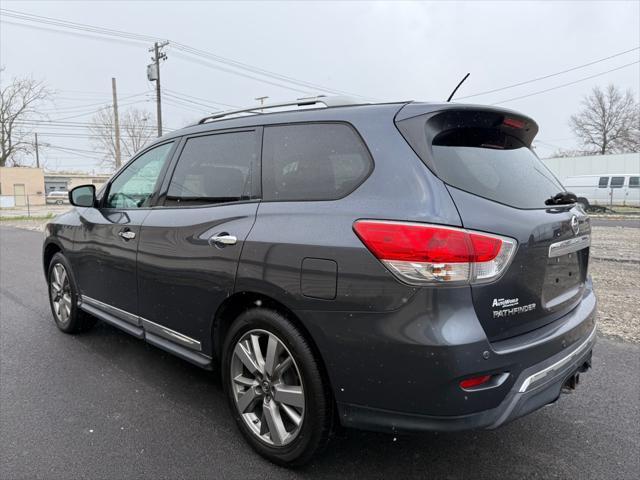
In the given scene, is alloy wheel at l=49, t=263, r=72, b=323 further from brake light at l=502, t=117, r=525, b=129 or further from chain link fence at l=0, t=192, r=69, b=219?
chain link fence at l=0, t=192, r=69, b=219

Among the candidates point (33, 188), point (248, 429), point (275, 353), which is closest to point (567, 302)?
point (275, 353)

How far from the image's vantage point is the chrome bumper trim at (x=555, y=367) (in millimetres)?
1947

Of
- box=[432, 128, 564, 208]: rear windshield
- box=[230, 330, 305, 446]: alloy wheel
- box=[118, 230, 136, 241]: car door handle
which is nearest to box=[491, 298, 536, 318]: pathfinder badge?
box=[432, 128, 564, 208]: rear windshield

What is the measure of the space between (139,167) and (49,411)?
185 cm

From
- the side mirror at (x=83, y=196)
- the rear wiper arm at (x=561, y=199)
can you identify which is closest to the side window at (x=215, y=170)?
the side mirror at (x=83, y=196)

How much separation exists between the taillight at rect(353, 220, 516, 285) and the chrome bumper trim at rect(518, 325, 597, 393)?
500mm

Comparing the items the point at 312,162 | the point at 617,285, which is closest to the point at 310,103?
the point at 312,162

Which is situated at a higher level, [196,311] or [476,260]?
[476,260]

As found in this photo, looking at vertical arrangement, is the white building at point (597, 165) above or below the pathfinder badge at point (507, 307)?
above

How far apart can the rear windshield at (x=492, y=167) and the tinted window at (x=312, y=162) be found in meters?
0.37

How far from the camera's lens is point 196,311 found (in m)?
2.71

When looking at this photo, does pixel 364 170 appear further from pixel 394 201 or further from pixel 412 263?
pixel 412 263

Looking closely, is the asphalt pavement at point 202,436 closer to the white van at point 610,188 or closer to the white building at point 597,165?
the white van at point 610,188

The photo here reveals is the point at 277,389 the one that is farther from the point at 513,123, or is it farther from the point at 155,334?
the point at 513,123
